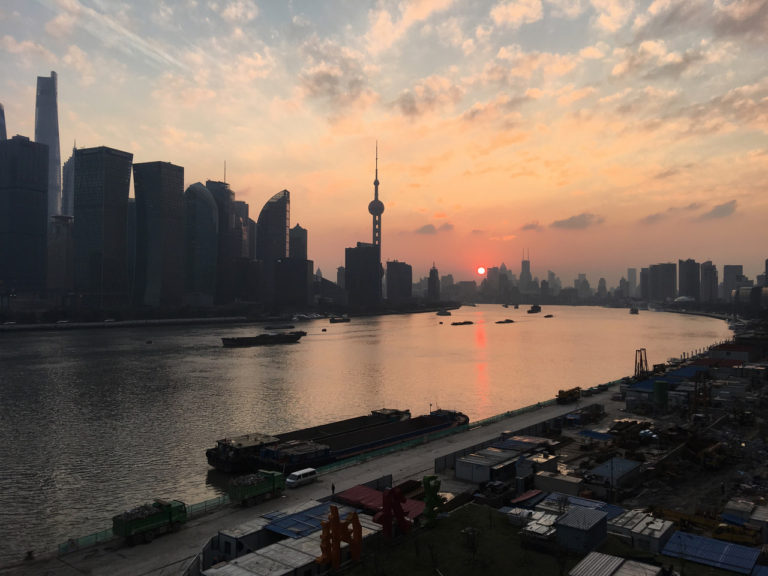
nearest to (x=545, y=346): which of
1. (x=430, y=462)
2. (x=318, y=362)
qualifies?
(x=318, y=362)

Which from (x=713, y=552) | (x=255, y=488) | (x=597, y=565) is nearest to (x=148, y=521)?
(x=255, y=488)

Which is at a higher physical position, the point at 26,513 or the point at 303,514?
the point at 303,514

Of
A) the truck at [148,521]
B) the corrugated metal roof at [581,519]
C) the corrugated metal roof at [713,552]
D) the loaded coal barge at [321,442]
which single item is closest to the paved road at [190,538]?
the truck at [148,521]

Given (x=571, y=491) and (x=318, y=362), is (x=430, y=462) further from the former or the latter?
(x=318, y=362)

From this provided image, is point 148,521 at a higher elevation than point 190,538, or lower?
higher

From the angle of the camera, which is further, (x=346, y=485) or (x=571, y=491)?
(x=346, y=485)

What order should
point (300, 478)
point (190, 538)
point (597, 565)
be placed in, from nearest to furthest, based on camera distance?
point (597, 565), point (190, 538), point (300, 478)

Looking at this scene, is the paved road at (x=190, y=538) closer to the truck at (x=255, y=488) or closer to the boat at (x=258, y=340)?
the truck at (x=255, y=488)

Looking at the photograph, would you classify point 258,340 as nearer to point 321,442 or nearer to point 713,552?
point 321,442
